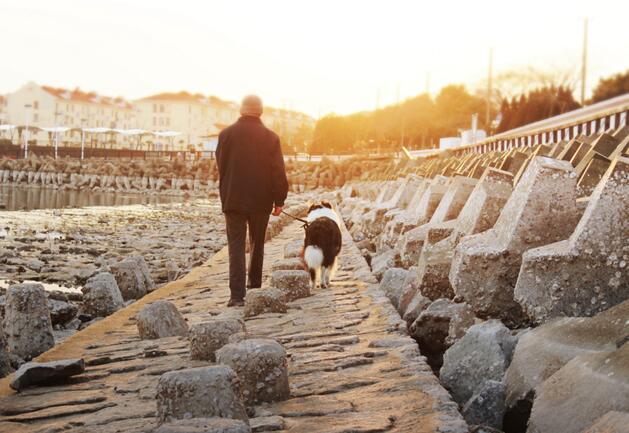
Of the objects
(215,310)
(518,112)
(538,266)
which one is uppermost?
(518,112)

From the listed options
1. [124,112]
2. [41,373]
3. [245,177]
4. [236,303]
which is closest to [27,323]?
[41,373]

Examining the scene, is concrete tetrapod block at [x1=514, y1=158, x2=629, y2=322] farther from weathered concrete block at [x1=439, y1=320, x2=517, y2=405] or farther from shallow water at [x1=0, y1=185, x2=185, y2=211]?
shallow water at [x1=0, y1=185, x2=185, y2=211]

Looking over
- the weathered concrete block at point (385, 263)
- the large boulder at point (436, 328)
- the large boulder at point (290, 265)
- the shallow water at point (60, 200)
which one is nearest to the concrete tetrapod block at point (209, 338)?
the large boulder at point (436, 328)

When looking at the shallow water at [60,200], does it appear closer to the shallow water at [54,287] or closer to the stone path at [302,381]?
the shallow water at [54,287]

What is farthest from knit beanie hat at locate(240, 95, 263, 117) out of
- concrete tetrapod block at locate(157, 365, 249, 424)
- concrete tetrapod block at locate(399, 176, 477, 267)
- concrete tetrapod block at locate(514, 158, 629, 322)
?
concrete tetrapod block at locate(157, 365, 249, 424)

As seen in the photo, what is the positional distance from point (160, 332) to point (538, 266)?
287cm

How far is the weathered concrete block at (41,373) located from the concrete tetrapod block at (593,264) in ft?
8.78

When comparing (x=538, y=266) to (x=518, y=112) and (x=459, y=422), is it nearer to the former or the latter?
(x=459, y=422)

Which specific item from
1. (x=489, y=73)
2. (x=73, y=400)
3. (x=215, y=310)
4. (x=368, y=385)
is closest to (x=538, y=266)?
(x=368, y=385)

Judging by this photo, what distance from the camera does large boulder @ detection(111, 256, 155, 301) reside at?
9.15 m

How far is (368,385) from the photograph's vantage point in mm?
4125

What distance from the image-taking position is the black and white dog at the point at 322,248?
8.47 m

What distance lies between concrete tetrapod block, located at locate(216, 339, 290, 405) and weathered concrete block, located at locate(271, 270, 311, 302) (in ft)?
11.3

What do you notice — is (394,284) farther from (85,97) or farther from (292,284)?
(85,97)
